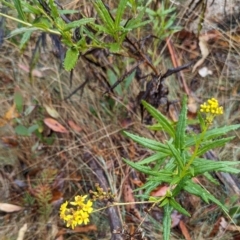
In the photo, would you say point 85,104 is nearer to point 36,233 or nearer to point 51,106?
point 51,106

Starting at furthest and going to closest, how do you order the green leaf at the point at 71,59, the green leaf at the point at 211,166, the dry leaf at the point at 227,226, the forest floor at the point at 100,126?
1. the forest floor at the point at 100,126
2. the dry leaf at the point at 227,226
3. the green leaf at the point at 71,59
4. the green leaf at the point at 211,166

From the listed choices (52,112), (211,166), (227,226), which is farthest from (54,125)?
(211,166)

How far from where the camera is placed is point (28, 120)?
2.16m

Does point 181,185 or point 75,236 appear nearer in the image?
point 181,185

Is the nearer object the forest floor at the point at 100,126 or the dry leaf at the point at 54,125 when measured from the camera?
the forest floor at the point at 100,126

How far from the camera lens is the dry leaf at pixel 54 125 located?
208 centimetres

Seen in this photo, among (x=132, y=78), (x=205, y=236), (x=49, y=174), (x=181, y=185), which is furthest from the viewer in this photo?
(x=132, y=78)

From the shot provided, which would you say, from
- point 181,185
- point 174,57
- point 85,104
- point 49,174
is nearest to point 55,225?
point 49,174

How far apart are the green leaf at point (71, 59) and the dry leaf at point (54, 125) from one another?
2.33 feet

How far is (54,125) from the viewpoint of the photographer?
6.88 ft

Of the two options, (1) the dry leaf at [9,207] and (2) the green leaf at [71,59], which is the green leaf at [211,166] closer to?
(2) the green leaf at [71,59]

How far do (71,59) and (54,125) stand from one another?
0.75 m

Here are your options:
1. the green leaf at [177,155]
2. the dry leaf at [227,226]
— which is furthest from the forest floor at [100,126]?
the green leaf at [177,155]

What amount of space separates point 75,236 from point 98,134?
0.46 metres
